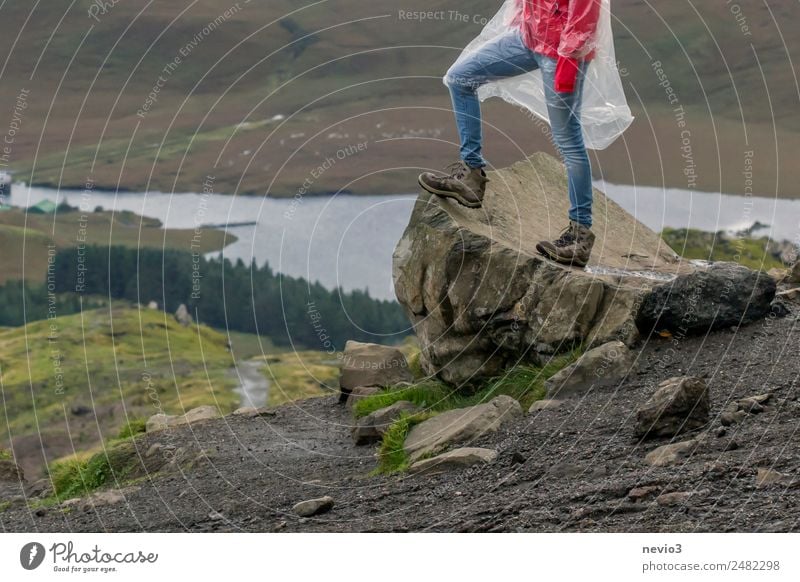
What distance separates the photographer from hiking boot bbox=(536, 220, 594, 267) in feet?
43.7

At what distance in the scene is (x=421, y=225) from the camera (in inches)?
549

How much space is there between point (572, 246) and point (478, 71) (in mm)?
2268

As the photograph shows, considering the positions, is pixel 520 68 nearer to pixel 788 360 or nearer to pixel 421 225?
pixel 421 225

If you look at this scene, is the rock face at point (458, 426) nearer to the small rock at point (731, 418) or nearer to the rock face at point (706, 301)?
the rock face at point (706, 301)

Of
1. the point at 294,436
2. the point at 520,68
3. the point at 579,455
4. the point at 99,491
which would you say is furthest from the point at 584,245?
the point at 99,491

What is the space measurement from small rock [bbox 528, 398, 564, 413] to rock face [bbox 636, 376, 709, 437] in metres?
1.45

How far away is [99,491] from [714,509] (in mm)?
7044

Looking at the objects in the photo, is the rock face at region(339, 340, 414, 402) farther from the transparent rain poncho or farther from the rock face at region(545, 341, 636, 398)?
the transparent rain poncho

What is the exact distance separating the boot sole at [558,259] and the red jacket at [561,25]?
8.06 ft

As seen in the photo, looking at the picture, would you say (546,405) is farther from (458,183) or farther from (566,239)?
(458,183)

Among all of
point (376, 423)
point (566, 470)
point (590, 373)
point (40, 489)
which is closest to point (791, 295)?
point (590, 373)

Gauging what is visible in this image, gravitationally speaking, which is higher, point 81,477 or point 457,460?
point 457,460

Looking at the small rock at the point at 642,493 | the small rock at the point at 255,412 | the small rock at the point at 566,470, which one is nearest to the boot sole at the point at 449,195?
the small rock at the point at 566,470

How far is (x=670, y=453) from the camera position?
10586 mm
